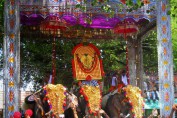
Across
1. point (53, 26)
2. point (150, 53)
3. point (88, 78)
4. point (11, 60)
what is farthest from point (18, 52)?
point (150, 53)

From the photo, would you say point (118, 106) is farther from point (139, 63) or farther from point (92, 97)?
point (139, 63)

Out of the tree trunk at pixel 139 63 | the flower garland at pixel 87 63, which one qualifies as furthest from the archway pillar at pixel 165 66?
the tree trunk at pixel 139 63

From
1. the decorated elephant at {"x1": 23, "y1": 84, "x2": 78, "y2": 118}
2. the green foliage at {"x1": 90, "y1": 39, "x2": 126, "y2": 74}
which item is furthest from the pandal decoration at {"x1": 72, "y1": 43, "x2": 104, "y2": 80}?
the green foliage at {"x1": 90, "y1": 39, "x2": 126, "y2": 74}

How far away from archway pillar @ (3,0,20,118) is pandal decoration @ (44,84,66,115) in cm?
107

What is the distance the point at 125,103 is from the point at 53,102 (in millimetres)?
2088

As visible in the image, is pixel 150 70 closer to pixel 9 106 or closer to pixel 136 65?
pixel 136 65

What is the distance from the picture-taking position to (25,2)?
374 inches

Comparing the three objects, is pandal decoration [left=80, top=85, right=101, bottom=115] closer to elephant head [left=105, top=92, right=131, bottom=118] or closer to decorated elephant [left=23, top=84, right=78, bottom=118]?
decorated elephant [left=23, top=84, right=78, bottom=118]

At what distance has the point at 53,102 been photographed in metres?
9.63

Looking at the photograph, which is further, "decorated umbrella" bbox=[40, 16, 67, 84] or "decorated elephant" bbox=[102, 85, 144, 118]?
"decorated umbrella" bbox=[40, 16, 67, 84]

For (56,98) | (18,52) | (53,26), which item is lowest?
(56,98)

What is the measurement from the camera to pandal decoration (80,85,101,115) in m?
10.2

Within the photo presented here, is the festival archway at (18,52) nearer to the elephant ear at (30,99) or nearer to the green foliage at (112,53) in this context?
the elephant ear at (30,99)

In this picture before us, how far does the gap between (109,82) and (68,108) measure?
10.7 feet
